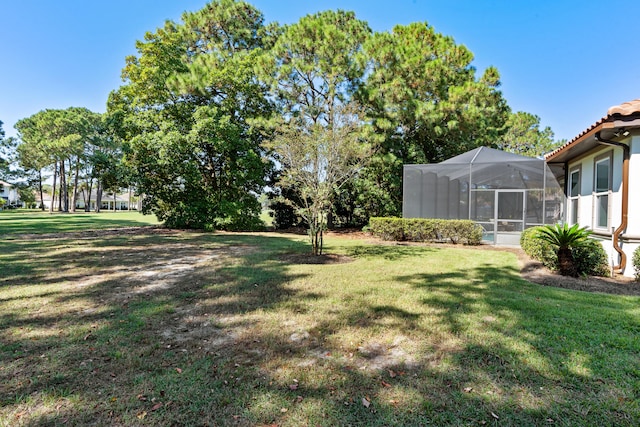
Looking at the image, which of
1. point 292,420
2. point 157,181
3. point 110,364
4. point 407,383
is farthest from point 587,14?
point 157,181

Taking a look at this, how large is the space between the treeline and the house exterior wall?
23.2 ft

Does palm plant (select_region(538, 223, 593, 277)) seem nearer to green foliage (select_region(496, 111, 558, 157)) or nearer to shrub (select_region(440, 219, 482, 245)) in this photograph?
shrub (select_region(440, 219, 482, 245))

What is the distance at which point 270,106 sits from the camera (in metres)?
16.9

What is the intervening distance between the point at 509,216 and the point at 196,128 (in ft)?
44.2

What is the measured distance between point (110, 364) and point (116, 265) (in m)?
5.13

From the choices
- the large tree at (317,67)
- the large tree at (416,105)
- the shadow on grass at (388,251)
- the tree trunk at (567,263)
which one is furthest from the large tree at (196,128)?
the tree trunk at (567,263)

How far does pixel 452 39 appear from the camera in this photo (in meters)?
15.9

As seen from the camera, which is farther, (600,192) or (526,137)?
(526,137)

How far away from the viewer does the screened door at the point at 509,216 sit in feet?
36.9

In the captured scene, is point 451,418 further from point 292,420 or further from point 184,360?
point 184,360

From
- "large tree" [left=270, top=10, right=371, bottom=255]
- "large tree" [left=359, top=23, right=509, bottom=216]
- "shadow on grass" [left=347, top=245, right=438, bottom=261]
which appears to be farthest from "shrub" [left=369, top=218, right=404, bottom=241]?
"large tree" [left=359, top=23, right=509, bottom=216]

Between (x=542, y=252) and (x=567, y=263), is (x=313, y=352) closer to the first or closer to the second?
(x=567, y=263)

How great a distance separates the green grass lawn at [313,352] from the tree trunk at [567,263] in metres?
1.32

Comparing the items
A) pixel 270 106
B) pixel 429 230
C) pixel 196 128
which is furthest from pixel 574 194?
pixel 196 128
